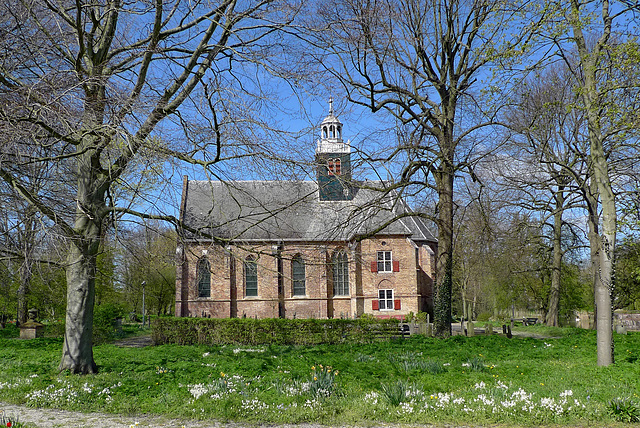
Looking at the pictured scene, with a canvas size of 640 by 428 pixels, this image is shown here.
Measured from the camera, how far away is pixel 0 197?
8.14m

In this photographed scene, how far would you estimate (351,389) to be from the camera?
7.50m

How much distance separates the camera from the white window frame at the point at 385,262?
107 feet

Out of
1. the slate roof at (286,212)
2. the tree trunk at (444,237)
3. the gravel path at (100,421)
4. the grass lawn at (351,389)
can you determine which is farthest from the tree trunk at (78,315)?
the tree trunk at (444,237)

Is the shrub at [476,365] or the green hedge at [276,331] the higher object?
the shrub at [476,365]

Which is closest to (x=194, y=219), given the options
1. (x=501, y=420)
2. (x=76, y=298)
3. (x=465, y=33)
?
(x=76, y=298)

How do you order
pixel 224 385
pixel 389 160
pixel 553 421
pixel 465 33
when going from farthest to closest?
1. pixel 465 33
2. pixel 389 160
3. pixel 224 385
4. pixel 553 421

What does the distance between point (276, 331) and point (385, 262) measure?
16.5 m

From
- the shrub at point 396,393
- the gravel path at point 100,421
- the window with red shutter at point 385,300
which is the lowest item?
the window with red shutter at point 385,300

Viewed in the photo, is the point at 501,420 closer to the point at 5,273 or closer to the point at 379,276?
the point at 5,273

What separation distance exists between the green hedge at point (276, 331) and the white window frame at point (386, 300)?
15.1 m

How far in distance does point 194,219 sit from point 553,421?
7600 mm

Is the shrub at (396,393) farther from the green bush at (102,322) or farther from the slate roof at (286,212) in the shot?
the green bush at (102,322)

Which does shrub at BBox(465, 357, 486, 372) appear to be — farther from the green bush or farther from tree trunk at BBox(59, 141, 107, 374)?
the green bush

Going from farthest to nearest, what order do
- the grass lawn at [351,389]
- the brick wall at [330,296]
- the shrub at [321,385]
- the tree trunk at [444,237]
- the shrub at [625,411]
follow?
the brick wall at [330,296], the tree trunk at [444,237], the shrub at [321,385], the grass lawn at [351,389], the shrub at [625,411]
